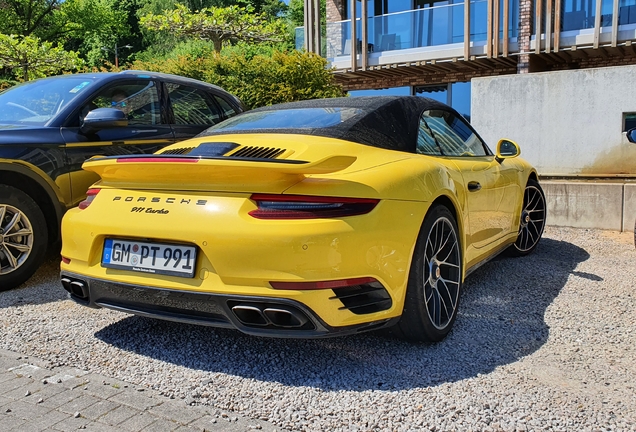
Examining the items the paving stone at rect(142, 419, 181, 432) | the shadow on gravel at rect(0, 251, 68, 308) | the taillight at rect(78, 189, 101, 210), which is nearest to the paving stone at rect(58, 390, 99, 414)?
the paving stone at rect(142, 419, 181, 432)

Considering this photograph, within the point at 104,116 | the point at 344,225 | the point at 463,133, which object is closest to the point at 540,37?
the point at 463,133

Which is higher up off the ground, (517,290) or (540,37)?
(540,37)

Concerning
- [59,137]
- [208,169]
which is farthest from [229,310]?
[59,137]

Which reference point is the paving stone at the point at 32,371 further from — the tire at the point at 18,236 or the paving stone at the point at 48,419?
the tire at the point at 18,236

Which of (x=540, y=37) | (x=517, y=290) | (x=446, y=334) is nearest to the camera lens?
(x=446, y=334)

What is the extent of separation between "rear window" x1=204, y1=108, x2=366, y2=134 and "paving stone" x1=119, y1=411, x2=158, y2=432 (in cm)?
179

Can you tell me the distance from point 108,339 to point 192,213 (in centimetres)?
112

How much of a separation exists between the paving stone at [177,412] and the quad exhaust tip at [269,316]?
44 cm

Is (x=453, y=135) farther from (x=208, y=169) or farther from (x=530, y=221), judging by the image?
(x=208, y=169)

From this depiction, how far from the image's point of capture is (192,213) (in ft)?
8.59

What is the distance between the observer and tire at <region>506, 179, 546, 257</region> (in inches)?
206

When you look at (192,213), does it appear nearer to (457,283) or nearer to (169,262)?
(169,262)

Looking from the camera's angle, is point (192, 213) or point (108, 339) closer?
point (192, 213)

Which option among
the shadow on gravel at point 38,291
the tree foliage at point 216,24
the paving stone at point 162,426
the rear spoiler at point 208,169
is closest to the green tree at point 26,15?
the tree foliage at point 216,24
